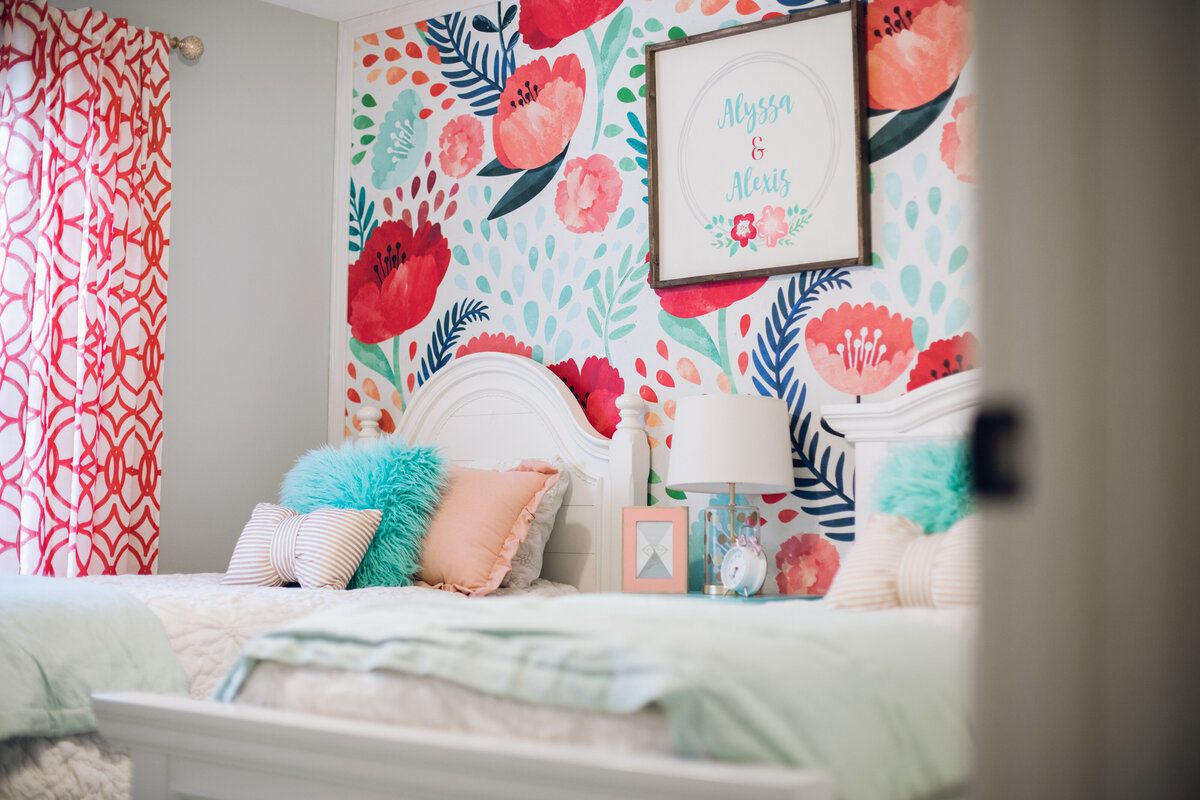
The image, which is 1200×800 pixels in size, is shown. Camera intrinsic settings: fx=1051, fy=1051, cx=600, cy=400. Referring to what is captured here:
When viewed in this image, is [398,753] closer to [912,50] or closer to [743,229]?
[743,229]

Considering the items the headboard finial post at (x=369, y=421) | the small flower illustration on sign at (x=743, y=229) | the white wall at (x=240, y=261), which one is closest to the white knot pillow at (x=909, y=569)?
the small flower illustration on sign at (x=743, y=229)

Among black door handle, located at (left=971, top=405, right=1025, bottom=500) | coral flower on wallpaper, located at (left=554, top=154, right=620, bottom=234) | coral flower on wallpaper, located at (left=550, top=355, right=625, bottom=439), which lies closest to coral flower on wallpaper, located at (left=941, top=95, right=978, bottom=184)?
coral flower on wallpaper, located at (left=554, top=154, right=620, bottom=234)

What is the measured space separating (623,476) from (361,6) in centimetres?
200

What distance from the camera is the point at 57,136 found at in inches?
117

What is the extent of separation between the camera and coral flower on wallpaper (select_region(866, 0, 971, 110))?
8.64ft

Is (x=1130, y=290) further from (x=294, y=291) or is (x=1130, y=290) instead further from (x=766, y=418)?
(x=294, y=291)

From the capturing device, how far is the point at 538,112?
11.0 ft

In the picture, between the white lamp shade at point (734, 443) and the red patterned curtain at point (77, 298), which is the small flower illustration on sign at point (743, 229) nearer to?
the white lamp shade at point (734, 443)

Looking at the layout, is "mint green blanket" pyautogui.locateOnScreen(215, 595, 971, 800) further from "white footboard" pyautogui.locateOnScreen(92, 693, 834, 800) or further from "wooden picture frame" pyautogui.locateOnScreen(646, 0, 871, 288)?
"wooden picture frame" pyautogui.locateOnScreen(646, 0, 871, 288)

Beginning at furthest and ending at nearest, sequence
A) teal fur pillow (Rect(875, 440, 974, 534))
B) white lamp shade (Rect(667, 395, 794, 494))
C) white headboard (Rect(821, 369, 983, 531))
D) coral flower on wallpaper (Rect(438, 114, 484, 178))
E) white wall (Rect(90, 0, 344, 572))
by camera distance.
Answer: coral flower on wallpaper (Rect(438, 114, 484, 178)) → white wall (Rect(90, 0, 344, 572)) → white lamp shade (Rect(667, 395, 794, 494)) → white headboard (Rect(821, 369, 983, 531)) → teal fur pillow (Rect(875, 440, 974, 534))

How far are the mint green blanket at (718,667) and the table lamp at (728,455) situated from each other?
3.70 ft

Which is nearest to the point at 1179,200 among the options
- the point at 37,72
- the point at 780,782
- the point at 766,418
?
the point at 780,782

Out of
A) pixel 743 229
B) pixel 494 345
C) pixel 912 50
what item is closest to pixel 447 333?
pixel 494 345

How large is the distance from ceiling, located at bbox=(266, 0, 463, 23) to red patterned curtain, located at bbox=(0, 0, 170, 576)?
0.69 meters
